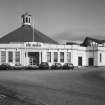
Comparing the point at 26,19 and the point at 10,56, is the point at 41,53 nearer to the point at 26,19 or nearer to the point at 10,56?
the point at 10,56

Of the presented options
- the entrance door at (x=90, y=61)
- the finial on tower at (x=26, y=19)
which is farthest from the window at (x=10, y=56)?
the entrance door at (x=90, y=61)

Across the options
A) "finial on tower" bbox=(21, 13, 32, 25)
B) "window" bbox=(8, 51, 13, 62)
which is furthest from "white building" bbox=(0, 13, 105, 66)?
"finial on tower" bbox=(21, 13, 32, 25)

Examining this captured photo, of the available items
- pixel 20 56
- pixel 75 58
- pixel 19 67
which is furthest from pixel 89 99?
pixel 75 58

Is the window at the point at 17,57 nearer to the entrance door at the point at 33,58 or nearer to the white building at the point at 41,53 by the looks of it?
the white building at the point at 41,53

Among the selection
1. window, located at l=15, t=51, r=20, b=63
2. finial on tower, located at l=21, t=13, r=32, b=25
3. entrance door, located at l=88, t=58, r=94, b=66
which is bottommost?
entrance door, located at l=88, t=58, r=94, b=66

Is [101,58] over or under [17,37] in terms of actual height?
under

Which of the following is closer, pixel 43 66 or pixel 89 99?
pixel 89 99

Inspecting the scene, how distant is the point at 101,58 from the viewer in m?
70.3

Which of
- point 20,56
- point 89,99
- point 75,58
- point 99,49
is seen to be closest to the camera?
point 89,99

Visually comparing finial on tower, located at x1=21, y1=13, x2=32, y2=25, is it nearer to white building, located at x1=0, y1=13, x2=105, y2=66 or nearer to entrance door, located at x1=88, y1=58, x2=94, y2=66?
white building, located at x1=0, y1=13, x2=105, y2=66

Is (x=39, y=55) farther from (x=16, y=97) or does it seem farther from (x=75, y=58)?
(x=16, y=97)

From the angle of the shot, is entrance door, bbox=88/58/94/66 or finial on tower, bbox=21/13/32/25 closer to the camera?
entrance door, bbox=88/58/94/66

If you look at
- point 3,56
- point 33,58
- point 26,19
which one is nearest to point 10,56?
point 3,56

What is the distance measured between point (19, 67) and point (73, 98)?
38637mm
